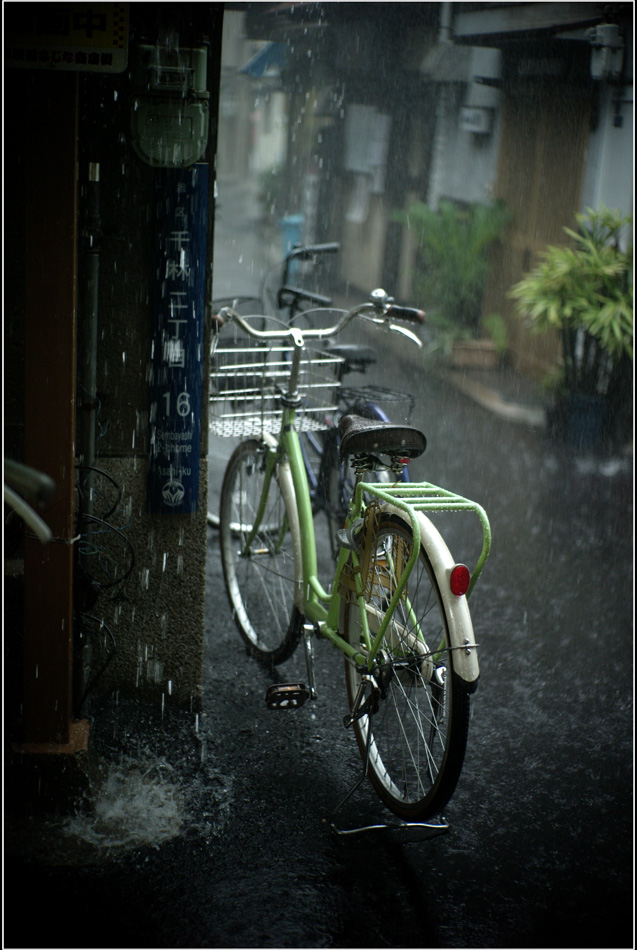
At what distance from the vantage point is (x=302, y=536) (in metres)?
4.34

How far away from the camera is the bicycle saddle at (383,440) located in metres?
3.56

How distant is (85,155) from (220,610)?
282 cm

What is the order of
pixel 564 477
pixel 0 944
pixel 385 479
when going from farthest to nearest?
pixel 564 477 < pixel 385 479 < pixel 0 944

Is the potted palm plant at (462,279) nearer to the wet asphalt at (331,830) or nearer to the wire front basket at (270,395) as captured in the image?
the wet asphalt at (331,830)

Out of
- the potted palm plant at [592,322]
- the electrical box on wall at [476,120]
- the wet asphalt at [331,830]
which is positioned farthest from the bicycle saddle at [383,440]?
the electrical box on wall at [476,120]

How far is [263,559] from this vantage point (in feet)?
17.4

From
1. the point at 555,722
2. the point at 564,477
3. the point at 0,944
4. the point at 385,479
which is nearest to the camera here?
the point at 0,944

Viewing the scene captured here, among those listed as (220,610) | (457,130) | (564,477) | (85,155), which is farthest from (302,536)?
(457,130)

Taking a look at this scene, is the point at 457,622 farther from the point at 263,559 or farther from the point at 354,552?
the point at 263,559

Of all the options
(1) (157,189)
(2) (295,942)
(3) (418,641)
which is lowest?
(2) (295,942)

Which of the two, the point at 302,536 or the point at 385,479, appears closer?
the point at 302,536

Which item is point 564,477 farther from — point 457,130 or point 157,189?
point 457,130

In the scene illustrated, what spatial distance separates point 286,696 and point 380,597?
68 centimetres

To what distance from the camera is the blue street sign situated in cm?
386
